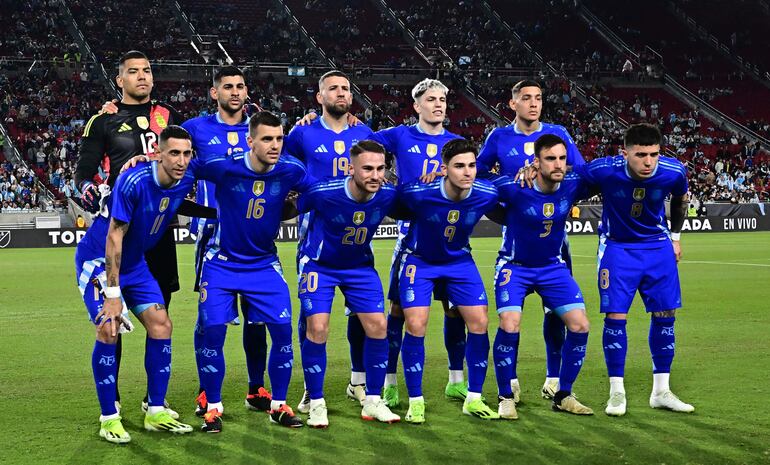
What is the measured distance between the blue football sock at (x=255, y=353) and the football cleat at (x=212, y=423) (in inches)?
31.4

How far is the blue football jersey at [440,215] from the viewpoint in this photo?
23.2ft

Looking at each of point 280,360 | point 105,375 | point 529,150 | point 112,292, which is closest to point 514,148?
point 529,150

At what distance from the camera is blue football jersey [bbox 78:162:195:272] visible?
251 inches

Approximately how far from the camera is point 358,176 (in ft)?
22.3

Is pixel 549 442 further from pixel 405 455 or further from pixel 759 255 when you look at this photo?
pixel 759 255

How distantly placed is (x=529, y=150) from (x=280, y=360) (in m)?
2.87

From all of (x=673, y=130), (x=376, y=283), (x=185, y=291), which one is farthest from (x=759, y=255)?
(x=673, y=130)

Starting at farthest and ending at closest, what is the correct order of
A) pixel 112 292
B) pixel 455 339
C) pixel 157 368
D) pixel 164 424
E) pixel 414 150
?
pixel 414 150
pixel 455 339
pixel 157 368
pixel 164 424
pixel 112 292

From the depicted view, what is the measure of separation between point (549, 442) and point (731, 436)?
→ 123 cm

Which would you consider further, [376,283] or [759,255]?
[759,255]

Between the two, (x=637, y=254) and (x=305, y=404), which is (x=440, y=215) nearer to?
(x=637, y=254)

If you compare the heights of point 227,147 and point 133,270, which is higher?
point 227,147

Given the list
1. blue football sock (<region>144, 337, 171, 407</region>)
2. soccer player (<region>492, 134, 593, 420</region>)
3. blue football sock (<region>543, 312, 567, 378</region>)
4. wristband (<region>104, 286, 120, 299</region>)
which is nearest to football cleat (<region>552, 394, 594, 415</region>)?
soccer player (<region>492, 134, 593, 420</region>)

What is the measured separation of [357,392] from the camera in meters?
7.59
